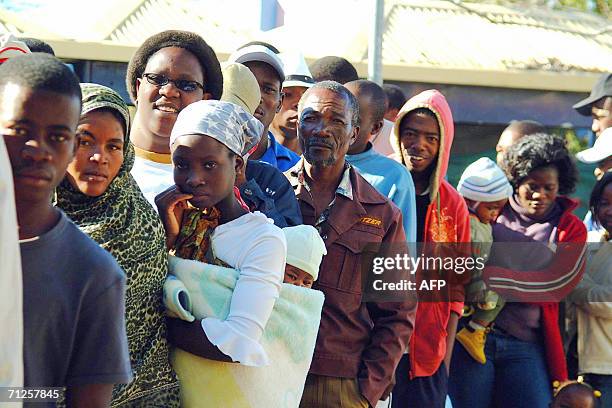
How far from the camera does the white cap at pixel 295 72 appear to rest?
19.7ft

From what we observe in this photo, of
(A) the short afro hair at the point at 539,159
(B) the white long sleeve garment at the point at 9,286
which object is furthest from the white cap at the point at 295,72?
(B) the white long sleeve garment at the point at 9,286

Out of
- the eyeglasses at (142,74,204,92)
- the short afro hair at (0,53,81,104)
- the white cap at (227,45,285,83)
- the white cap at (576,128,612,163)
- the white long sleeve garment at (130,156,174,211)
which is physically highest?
the short afro hair at (0,53,81,104)

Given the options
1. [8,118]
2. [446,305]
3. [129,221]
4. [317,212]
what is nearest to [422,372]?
[446,305]

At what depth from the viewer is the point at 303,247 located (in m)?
3.90

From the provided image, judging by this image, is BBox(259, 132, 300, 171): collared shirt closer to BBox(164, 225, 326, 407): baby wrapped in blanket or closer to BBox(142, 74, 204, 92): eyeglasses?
BBox(142, 74, 204, 92): eyeglasses

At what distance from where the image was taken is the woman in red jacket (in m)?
5.85

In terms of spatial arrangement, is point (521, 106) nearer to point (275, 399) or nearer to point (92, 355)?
point (275, 399)

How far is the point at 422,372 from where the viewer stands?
5.23 m

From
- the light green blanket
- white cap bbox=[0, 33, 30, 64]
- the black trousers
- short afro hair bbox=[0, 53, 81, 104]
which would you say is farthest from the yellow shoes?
short afro hair bbox=[0, 53, 81, 104]

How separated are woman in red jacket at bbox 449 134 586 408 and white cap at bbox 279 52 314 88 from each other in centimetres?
123

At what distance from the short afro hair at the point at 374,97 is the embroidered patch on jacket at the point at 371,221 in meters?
0.99

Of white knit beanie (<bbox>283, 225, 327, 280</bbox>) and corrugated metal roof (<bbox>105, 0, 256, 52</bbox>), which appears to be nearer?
white knit beanie (<bbox>283, 225, 327, 280</bbox>)

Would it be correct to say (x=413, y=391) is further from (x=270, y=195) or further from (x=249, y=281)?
(x=249, y=281)

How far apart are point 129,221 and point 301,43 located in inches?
224
